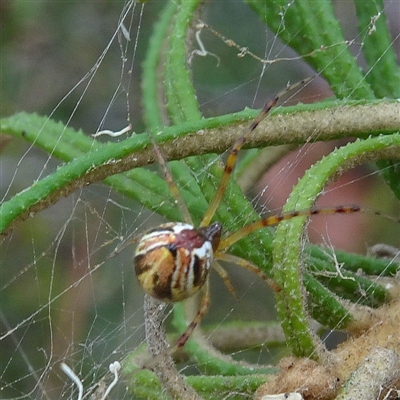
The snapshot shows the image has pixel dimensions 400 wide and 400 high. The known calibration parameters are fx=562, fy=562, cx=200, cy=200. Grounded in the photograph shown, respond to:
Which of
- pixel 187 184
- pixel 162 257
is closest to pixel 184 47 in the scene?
pixel 187 184

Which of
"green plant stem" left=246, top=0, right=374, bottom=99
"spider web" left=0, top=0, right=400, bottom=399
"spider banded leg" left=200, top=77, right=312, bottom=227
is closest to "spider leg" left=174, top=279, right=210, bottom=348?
"spider banded leg" left=200, top=77, right=312, bottom=227

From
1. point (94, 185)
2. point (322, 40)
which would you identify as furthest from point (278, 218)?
point (94, 185)

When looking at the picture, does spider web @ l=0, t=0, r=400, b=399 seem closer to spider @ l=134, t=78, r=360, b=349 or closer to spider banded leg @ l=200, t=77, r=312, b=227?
spider @ l=134, t=78, r=360, b=349

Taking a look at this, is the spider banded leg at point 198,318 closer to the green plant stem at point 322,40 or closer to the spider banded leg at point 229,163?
the spider banded leg at point 229,163

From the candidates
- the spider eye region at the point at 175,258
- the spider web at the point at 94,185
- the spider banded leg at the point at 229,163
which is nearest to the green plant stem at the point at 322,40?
the spider banded leg at the point at 229,163

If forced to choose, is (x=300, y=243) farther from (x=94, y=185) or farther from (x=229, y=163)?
(x=94, y=185)

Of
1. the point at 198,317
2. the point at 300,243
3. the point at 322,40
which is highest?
the point at 322,40
